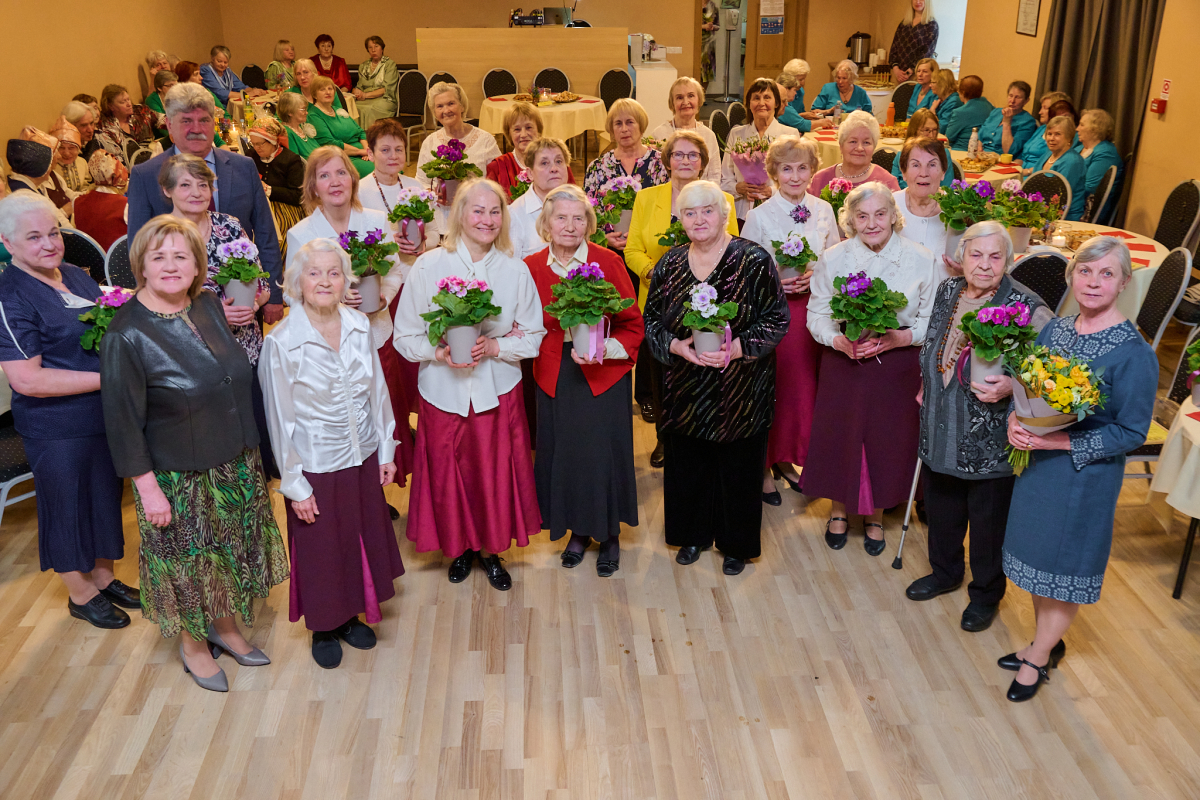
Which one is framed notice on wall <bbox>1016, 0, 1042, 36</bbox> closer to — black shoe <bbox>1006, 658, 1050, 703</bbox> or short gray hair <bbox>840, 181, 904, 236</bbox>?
short gray hair <bbox>840, 181, 904, 236</bbox>

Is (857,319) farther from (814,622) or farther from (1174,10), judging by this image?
(1174,10)

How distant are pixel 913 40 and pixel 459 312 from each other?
37.1ft

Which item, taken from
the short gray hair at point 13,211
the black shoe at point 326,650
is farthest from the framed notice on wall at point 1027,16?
the short gray hair at point 13,211

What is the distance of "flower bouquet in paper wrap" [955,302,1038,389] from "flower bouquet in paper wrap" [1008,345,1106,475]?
62 millimetres

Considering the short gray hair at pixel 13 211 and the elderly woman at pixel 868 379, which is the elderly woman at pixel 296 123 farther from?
the elderly woman at pixel 868 379

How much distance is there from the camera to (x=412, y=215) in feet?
14.0

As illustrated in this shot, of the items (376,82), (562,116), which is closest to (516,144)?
(562,116)

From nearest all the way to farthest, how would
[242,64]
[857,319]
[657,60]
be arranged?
1. [857,319]
2. [657,60]
3. [242,64]

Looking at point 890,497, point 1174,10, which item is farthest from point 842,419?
point 1174,10

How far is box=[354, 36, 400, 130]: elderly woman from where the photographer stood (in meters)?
12.9

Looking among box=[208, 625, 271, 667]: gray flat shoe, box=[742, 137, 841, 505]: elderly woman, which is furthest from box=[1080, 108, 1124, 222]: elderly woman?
box=[208, 625, 271, 667]: gray flat shoe

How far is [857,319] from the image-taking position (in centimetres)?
362

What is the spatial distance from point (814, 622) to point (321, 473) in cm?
205

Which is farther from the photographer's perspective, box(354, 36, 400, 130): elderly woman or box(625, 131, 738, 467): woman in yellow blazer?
box(354, 36, 400, 130): elderly woman
